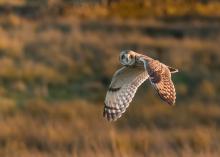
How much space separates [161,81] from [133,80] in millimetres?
256

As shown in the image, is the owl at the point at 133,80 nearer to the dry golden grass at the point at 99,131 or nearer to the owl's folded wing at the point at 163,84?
the owl's folded wing at the point at 163,84

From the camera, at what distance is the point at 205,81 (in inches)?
452

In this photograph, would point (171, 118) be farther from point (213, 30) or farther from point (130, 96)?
point (213, 30)

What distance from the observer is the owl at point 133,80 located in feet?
6.31

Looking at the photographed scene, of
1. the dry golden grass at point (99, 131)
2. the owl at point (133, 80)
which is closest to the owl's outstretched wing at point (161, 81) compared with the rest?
the owl at point (133, 80)

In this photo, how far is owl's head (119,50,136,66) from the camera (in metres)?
1.93

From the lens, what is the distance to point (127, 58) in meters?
1.95

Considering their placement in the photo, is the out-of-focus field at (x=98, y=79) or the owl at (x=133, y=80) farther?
the out-of-focus field at (x=98, y=79)

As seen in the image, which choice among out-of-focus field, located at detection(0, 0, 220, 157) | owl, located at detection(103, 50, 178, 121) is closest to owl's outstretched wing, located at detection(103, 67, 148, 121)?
owl, located at detection(103, 50, 178, 121)

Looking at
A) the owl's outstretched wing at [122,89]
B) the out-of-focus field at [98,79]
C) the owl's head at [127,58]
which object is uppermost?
the owl's head at [127,58]

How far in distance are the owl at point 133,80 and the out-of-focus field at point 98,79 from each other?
7.17ft

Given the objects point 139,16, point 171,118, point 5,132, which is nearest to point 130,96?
point 5,132

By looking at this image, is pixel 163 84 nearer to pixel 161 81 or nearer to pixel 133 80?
pixel 161 81

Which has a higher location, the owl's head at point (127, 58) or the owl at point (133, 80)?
the owl's head at point (127, 58)
